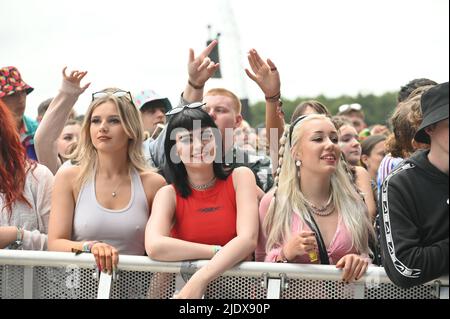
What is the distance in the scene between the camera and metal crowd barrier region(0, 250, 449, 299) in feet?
13.3

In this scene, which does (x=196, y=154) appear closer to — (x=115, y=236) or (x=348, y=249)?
(x=115, y=236)

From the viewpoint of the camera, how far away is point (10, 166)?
5016mm

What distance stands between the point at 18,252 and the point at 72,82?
1740mm

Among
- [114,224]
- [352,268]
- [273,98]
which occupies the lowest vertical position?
[352,268]

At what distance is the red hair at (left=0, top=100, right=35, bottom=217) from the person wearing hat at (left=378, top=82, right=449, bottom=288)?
2.30 metres

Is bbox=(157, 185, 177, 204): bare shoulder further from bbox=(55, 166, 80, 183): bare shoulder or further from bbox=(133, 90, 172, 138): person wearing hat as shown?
bbox=(133, 90, 172, 138): person wearing hat

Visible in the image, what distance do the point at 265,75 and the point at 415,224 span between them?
1968 mm

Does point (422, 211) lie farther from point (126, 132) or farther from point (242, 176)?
point (126, 132)

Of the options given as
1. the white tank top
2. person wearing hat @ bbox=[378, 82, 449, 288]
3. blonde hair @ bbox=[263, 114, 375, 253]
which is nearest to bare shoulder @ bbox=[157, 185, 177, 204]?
the white tank top

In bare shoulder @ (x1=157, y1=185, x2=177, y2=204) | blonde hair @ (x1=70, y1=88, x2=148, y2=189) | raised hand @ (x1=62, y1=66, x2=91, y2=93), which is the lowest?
bare shoulder @ (x1=157, y1=185, x2=177, y2=204)

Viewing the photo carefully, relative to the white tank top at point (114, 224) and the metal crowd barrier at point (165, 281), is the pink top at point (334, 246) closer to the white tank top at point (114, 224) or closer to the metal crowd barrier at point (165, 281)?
the metal crowd barrier at point (165, 281)

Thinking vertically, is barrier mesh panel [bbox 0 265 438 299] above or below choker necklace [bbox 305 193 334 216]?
below

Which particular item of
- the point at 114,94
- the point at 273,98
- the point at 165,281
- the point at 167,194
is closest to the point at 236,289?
the point at 165,281

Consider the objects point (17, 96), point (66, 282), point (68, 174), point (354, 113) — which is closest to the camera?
point (66, 282)
